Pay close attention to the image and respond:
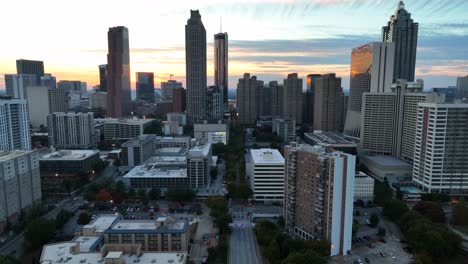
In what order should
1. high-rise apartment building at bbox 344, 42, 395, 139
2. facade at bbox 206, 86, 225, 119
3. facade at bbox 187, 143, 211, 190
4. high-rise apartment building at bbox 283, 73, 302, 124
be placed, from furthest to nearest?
facade at bbox 206, 86, 225, 119, high-rise apartment building at bbox 283, 73, 302, 124, high-rise apartment building at bbox 344, 42, 395, 139, facade at bbox 187, 143, 211, 190

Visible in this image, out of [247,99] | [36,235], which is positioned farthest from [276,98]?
[36,235]

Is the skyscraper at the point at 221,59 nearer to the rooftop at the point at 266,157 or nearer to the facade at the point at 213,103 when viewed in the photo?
the facade at the point at 213,103

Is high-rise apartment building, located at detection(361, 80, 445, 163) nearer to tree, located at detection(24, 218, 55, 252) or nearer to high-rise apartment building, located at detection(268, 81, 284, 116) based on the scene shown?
tree, located at detection(24, 218, 55, 252)

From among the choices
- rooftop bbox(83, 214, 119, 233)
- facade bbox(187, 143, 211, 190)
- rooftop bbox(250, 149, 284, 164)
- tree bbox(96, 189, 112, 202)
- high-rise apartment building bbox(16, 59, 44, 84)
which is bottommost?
tree bbox(96, 189, 112, 202)

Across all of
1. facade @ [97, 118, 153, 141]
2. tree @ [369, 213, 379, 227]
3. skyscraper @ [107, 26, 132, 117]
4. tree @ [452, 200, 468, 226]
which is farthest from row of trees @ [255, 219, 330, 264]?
skyscraper @ [107, 26, 132, 117]

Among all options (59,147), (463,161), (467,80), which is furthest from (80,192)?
(467,80)

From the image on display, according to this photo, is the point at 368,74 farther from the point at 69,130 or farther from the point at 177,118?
the point at 69,130

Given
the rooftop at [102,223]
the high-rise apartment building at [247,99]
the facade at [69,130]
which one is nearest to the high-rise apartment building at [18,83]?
the facade at [69,130]

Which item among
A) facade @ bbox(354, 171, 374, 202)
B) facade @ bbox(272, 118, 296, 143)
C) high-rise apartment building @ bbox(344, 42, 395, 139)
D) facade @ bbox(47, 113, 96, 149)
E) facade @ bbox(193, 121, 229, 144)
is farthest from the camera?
facade @ bbox(272, 118, 296, 143)
